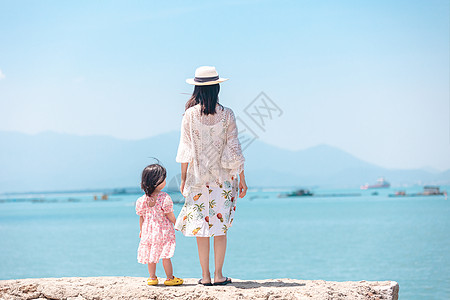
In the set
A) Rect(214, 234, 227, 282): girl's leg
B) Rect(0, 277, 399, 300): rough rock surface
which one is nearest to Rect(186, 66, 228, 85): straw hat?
Rect(214, 234, 227, 282): girl's leg

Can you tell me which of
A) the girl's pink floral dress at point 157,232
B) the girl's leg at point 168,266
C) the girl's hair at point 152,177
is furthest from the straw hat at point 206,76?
the girl's leg at point 168,266

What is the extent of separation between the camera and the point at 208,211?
4562 millimetres

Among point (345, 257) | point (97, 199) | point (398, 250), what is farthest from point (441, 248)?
point (97, 199)

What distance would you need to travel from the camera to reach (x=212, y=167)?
4582 mm

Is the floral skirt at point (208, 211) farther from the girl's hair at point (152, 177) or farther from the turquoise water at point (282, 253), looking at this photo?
the turquoise water at point (282, 253)

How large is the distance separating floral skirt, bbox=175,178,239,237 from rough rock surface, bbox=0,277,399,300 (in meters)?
0.44

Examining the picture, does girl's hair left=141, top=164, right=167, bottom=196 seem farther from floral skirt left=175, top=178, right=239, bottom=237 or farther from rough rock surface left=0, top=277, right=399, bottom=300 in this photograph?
rough rock surface left=0, top=277, right=399, bottom=300

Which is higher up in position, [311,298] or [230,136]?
[230,136]

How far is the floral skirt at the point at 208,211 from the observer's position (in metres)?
4.54

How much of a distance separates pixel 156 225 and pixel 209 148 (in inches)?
29.6

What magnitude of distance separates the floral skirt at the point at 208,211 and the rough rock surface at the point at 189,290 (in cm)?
44

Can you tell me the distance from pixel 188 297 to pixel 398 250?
1002 inches

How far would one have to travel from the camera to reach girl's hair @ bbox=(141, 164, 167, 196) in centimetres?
466

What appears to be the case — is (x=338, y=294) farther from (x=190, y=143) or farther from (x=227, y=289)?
(x=190, y=143)
